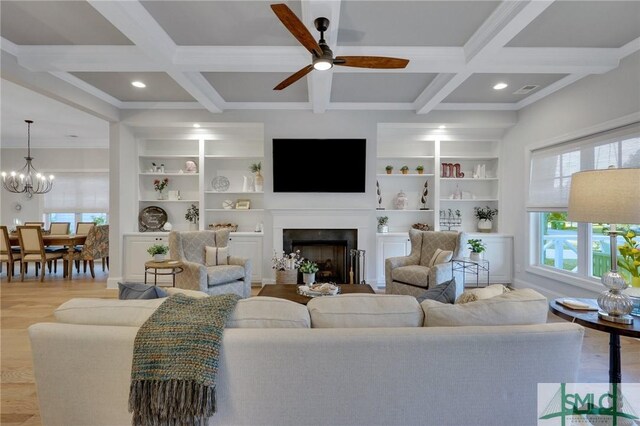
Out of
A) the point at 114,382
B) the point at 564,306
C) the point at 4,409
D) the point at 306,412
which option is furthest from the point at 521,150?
the point at 4,409

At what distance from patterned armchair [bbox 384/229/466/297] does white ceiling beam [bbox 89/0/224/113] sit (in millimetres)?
3333

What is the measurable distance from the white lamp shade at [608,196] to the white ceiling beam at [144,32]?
323cm

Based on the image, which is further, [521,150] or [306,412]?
[521,150]

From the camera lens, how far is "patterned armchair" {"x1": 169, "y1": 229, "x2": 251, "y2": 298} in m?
3.73

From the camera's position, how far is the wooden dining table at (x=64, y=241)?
5.38m

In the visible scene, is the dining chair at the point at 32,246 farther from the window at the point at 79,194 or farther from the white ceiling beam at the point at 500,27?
the white ceiling beam at the point at 500,27

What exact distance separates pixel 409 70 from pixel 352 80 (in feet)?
2.68

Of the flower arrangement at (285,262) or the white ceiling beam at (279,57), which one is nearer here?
the white ceiling beam at (279,57)

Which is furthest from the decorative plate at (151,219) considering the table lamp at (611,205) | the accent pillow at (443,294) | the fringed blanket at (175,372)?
the table lamp at (611,205)

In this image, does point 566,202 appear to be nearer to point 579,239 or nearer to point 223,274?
point 579,239

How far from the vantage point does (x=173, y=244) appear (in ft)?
13.3

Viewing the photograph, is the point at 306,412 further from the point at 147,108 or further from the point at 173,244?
the point at 147,108

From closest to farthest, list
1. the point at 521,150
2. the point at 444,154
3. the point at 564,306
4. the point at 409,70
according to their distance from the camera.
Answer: the point at 564,306
the point at 409,70
the point at 521,150
the point at 444,154

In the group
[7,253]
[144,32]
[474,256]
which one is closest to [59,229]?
[7,253]
